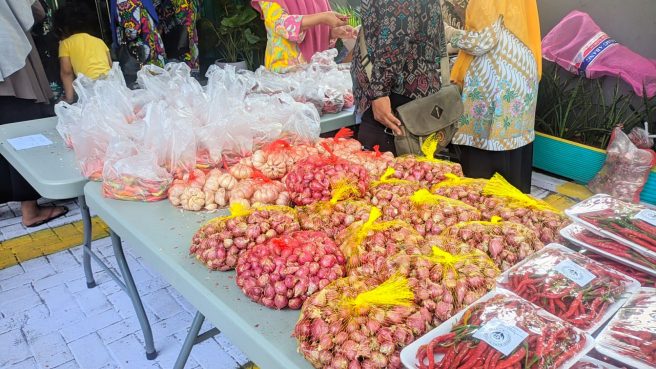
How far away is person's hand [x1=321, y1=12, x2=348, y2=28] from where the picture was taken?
2.89 m

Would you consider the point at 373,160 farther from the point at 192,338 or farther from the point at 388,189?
the point at 192,338

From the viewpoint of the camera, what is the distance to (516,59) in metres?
2.41

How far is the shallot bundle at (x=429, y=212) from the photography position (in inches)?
51.9

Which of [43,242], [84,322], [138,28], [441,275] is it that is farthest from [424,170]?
[138,28]

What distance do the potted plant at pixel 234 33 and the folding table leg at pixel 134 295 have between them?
3835mm

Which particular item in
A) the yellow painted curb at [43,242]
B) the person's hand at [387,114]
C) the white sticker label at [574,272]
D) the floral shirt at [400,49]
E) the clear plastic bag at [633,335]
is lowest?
the yellow painted curb at [43,242]

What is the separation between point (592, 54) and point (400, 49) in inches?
96.6

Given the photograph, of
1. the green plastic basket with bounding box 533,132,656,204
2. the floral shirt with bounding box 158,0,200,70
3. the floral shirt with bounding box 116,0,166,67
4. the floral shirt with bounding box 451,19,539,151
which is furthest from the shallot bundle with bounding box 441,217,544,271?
the floral shirt with bounding box 158,0,200,70

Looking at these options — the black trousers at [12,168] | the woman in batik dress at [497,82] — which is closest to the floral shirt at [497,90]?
the woman in batik dress at [497,82]

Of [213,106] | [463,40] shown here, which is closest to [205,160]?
[213,106]

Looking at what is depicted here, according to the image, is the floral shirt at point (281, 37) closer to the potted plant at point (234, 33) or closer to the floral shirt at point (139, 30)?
the floral shirt at point (139, 30)

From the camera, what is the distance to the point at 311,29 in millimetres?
3160

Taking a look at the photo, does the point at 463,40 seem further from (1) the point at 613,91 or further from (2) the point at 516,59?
(1) the point at 613,91

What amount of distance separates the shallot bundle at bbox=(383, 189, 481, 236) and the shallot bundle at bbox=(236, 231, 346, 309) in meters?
0.26
